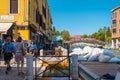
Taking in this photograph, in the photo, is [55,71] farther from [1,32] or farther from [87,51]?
[87,51]

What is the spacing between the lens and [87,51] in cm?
2984

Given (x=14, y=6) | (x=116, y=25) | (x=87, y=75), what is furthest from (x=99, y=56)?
(x=116, y=25)

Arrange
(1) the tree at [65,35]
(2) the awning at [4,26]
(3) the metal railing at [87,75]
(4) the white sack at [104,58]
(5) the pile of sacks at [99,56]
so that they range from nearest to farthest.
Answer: (3) the metal railing at [87,75] < (4) the white sack at [104,58] < (5) the pile of sacks at [99,56] < (2) the awning at [4,26] < (1) the tree at [65,35]

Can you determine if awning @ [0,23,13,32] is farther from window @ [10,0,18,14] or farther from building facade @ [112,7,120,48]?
building facade @ [112,7,120,48]

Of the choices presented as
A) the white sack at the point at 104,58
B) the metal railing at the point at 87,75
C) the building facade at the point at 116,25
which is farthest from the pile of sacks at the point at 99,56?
the building facade at the point at 116,25

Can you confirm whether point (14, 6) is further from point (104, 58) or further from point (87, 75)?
point (87, 75)

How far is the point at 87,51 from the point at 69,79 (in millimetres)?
16064

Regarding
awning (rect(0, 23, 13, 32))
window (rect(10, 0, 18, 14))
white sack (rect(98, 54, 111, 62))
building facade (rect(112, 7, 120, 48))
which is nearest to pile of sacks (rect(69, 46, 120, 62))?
white sack (rect(98, 54, 111, 62))

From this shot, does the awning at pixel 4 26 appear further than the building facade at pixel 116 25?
No

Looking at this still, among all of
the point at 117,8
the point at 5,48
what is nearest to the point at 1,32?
the point at 5,48

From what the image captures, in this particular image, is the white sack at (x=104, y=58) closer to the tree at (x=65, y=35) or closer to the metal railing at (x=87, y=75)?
the metal railing at (x=87, y=75)

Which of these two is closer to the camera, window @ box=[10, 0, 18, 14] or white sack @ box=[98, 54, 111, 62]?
white sack @ box=[98, 54, 111, 62]

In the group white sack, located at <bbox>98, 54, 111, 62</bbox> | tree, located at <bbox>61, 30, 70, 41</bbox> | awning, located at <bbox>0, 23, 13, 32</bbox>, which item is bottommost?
white sack, located at <bbox>98, 54, 111, 62</bbox>

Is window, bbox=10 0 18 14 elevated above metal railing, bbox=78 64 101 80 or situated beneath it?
elevated above
